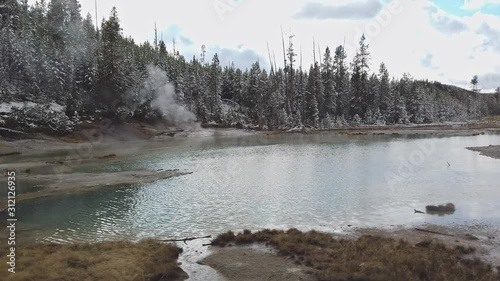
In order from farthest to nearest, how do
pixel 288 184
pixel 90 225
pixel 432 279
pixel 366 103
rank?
pixel 366 103 < pixel 288 184 < pixel 90 225 < pixel 432 279

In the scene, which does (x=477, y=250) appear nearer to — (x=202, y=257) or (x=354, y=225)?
(x=354, y=225)

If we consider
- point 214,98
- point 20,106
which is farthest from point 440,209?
point 214,98

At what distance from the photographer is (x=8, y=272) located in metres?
13.2

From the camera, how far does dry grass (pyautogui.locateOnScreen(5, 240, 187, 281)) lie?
13453 millimetres

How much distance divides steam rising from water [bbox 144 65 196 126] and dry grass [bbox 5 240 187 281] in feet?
274

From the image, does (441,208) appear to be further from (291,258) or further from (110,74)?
(110,74)

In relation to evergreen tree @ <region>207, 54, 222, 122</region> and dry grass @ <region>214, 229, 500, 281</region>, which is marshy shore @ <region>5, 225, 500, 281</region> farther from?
evergreen tree @ <region>207, 54, 222, 122</region>

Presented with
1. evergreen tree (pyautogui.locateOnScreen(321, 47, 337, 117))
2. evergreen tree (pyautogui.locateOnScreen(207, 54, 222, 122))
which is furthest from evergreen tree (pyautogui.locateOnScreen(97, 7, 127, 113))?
evergreen tree (pyautogui.locateOnScreen(321, 47, 337, 117))

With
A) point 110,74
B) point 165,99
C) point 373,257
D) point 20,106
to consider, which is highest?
point 110,74

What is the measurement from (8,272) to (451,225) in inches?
774

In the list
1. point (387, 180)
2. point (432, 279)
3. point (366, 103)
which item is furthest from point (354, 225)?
point (366, 103)

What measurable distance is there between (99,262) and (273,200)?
14.3 m

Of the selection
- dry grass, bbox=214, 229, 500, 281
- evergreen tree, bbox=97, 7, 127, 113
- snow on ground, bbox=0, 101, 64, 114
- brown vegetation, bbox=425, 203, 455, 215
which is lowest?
brown vegetation, bbox=425, 203, 455, 215

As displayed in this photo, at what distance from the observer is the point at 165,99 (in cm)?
10056
